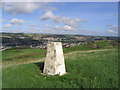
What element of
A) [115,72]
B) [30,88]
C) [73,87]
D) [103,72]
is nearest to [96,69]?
[103,72]

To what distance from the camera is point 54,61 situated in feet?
31.0

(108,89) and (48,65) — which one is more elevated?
(48,65)

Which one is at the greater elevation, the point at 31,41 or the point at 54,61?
the point at 31,41

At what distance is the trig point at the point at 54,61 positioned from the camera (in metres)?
9.45

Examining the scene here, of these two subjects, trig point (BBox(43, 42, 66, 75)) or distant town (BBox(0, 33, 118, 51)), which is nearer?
trig point (BBox(43, 42, 66, 75))

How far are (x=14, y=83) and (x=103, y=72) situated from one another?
20.4 feet

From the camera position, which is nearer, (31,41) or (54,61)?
(54,61)

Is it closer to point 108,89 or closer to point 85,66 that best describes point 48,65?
point 85,66

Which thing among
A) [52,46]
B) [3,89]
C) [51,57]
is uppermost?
[52,46]

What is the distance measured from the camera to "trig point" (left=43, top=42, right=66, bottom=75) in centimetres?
945

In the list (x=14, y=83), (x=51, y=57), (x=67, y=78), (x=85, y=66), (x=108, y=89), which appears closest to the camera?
(x=108, y=89)

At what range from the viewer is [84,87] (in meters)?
7.19

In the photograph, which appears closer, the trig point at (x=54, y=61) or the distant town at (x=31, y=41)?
the trig point at (x=54, y=61)

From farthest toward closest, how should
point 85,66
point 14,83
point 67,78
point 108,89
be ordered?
point 85,66 < point 67,78 < point 14,83 < point 108,89
